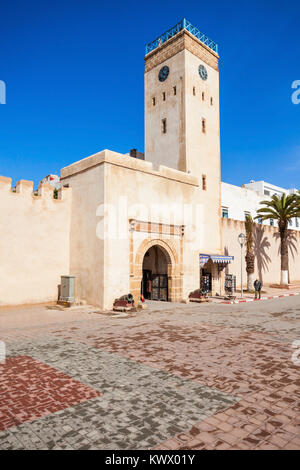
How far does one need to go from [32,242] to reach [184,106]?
1259 cm

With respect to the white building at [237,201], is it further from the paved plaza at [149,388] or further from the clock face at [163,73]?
the paved plaza at [149,388]

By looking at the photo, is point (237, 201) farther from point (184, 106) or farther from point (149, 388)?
point (149, 388)

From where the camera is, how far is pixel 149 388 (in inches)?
202

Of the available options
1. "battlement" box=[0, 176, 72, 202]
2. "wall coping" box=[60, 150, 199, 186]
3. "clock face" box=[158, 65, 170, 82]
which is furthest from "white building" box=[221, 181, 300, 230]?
"battlement" box=[0, 176, 72, 202]

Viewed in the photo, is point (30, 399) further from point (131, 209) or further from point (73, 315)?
point (131, 209)

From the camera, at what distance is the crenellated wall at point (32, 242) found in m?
14.0

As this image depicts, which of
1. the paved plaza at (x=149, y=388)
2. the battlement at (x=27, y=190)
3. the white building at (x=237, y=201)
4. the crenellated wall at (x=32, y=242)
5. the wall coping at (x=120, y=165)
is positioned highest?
the white building at (x=237, y=201)

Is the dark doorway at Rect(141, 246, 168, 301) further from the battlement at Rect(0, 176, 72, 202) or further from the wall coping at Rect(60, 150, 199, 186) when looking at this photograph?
the battlement at Rect(0, 176, 72, 202)

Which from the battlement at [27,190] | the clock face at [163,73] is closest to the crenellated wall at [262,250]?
the clock face at [163,73]

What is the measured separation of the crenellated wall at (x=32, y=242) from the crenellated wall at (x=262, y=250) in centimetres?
1262

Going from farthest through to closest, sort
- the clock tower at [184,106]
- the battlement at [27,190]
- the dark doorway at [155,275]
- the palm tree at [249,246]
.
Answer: the palm tree at [249,246] < the clock tower at [184,106] < the dark doorway at [155,275] < the battlement at [27,190]

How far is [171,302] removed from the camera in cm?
1723

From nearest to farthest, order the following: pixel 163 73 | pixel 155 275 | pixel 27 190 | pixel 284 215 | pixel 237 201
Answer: pixel 27 190 < pixel 155 275 < pixel 163 73 < pixel 284 215 < pixel 237 201

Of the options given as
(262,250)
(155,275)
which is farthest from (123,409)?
(262,250)
